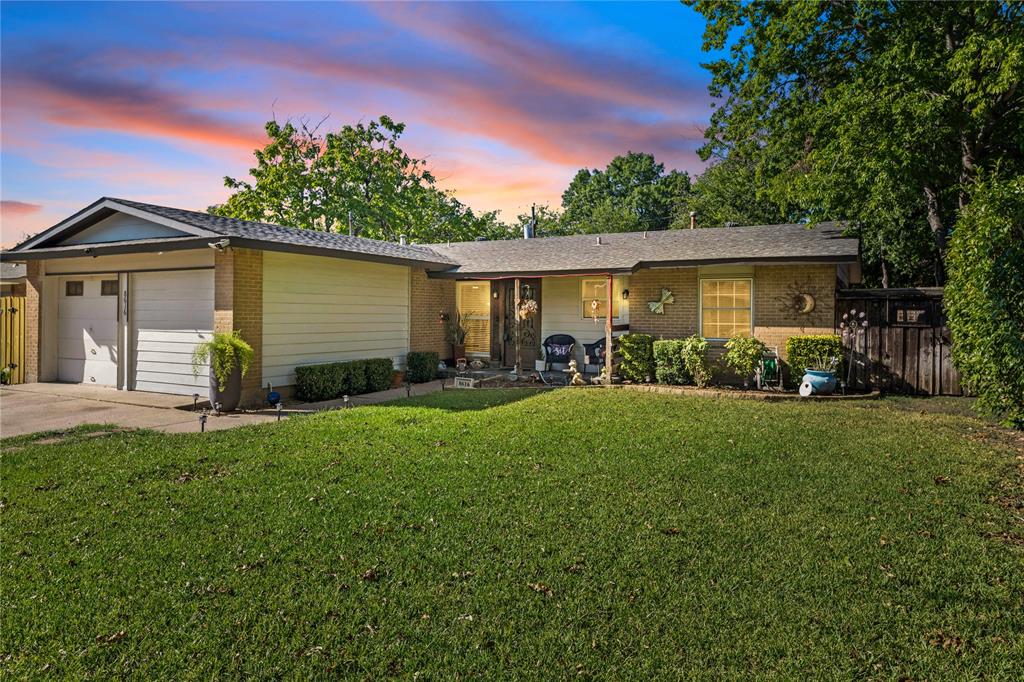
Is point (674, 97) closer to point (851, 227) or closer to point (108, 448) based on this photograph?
point (851, 227)

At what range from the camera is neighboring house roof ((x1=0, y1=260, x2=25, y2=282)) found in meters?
16.0

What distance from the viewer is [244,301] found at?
1056 cm

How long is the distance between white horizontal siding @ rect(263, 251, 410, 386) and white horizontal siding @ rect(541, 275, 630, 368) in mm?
3803

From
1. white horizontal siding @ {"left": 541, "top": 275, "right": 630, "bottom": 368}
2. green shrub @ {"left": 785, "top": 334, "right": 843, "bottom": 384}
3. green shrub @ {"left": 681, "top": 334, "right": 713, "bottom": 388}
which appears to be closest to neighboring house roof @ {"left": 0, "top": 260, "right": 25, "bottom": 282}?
white horizontal siding @ {"left": 541, "top": 275, "right": 630, "bottom": 368}

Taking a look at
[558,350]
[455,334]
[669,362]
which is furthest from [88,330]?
[669,362]

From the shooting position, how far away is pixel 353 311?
1322 cm

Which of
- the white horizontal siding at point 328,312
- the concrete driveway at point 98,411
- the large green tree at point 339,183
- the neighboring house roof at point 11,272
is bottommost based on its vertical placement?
the concrete driveway at point 98,411

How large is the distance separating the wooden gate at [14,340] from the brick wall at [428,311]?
347 inches

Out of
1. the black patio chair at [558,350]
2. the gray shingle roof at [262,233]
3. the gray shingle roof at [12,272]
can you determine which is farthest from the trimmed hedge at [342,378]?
the gray shingle roof at [12,272]

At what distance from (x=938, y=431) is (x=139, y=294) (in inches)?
565

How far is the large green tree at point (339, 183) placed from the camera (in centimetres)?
3384

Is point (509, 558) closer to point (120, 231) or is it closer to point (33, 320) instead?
point (120, 231)

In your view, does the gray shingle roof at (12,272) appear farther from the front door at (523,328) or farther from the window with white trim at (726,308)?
the window with white trim at (726,308)

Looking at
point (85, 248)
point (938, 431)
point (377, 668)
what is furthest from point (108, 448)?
point (938, 431)
